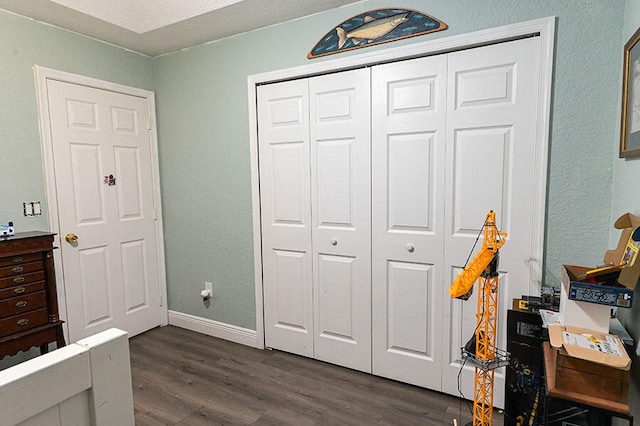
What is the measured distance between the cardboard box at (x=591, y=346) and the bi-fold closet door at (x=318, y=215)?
1319 mm

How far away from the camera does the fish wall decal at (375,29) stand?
213 cm

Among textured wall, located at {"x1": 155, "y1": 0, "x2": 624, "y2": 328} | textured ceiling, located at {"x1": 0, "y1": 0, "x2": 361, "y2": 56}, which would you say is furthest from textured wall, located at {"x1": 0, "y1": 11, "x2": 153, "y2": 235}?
textured wall, located at {"x1": 155, "y1": 0, "x2": 624, "y2": 328}

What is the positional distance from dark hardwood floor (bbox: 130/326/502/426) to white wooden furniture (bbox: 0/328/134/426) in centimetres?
150

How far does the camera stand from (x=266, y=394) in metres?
2.33

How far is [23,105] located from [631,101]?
3.47 meters

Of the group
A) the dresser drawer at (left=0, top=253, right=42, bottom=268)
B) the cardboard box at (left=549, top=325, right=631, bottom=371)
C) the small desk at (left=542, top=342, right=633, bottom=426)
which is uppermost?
the dresser drawer at (left=0, top=253, right=42, bottom=268)

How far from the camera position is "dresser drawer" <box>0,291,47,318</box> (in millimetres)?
2131

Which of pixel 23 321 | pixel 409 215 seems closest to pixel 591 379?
pixel 409 215

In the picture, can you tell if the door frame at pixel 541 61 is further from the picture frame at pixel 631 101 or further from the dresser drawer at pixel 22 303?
the dresser drawer at pixel 22 303

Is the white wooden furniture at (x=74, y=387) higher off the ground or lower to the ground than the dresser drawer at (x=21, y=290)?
higher

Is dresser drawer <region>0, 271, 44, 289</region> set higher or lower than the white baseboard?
higher

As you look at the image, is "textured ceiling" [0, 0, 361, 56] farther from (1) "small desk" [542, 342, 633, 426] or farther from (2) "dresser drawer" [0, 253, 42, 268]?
(1) "small desk" [542, 342, 633, 426]

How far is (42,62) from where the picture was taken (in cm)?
256

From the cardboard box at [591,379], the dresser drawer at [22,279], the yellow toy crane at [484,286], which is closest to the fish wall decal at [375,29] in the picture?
the yellow toy crane at [484,286]
